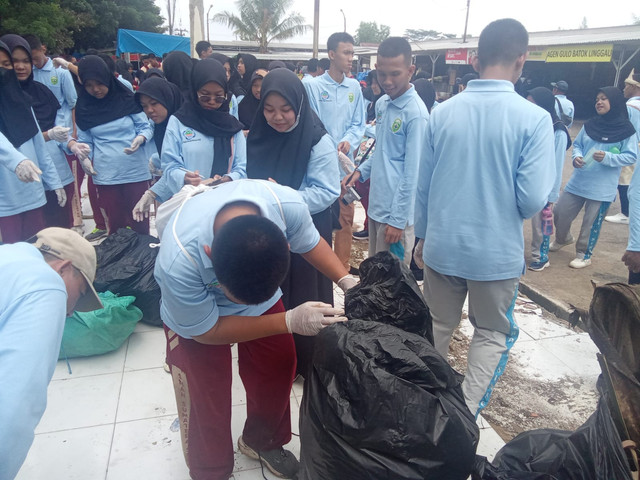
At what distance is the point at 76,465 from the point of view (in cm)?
214

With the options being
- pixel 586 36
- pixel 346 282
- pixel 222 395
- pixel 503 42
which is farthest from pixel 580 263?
pixel 586 36

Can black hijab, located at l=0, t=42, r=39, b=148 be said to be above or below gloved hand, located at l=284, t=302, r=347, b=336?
above

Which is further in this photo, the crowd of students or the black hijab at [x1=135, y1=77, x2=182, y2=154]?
the black hijab at [x1=135, y1=77, x2=182, y2=154]

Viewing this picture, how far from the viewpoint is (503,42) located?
1998mm

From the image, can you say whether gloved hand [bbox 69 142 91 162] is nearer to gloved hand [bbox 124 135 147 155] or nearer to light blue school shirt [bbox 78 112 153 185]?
light blue school shirt [bbox 78 112 153 185]

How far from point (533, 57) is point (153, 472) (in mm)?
18700

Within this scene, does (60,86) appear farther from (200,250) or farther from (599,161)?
(599,161)

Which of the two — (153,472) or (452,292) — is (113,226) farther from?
(452,292)

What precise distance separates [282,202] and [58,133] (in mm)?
3058

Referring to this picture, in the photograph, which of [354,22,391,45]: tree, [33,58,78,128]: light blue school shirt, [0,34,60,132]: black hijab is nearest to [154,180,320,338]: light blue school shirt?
[0,34,60,132]: black hijab

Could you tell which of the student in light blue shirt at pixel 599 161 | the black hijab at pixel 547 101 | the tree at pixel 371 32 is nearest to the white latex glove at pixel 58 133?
the black hijab at pixel 547 101

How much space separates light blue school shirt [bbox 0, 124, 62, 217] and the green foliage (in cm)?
1277

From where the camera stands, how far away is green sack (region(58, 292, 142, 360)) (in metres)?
2.82

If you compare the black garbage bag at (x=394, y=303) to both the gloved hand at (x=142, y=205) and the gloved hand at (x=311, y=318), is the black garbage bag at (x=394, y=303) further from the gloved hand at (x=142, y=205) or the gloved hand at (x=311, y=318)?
the gloved hand at (x=142, y=205)
